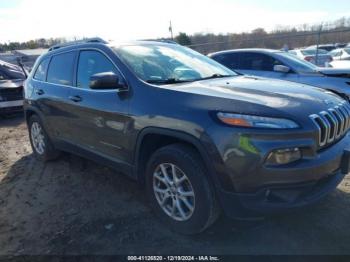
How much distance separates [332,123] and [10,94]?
29.0 feet

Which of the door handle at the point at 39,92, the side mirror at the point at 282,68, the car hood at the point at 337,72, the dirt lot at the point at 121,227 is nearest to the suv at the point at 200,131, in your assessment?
the dirt lot at the point at 121,227

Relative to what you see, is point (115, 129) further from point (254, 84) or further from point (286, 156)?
point (286, 156)

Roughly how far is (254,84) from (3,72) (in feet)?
29.4

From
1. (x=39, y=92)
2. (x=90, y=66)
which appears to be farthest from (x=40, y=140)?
(x=90, y=66)

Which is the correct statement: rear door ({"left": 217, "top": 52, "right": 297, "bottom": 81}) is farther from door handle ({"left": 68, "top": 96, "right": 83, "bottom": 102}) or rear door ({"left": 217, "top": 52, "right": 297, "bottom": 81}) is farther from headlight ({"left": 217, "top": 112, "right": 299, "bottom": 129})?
headlight ({"left": 217, "top": 112, "right": 299, "bottom": 129})

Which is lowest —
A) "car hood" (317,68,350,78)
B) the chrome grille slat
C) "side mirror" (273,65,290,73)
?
"car hood" (317,68,350,78)

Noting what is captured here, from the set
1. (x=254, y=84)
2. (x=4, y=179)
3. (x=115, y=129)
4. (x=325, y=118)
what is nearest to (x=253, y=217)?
(x=325, y=118)

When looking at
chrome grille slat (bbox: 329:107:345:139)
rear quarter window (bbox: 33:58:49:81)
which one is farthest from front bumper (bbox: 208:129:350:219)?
rear quarter window (bbox: 33:58:49:81)

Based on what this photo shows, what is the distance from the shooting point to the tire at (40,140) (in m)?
5.29

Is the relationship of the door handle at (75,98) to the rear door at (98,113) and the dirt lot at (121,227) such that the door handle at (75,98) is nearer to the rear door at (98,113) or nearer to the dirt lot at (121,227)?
the rear door at (98,113)

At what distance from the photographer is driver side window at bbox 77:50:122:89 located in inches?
148

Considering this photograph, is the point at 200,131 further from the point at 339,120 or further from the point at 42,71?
the point at 42,71

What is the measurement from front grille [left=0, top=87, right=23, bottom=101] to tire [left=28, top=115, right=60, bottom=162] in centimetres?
426

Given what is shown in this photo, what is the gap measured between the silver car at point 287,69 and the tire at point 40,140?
4.71m
